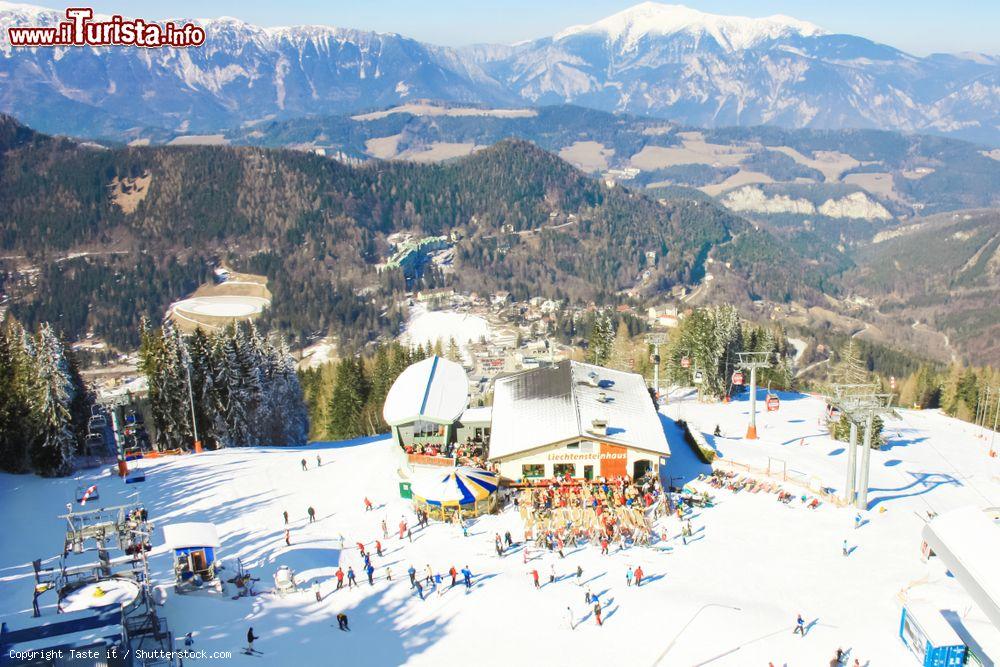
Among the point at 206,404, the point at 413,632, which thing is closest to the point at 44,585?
the point at 413,632

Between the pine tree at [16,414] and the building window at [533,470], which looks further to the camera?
the pine tree at [16,414]

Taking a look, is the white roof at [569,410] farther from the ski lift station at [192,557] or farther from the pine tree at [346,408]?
the pine tree at [346,408]

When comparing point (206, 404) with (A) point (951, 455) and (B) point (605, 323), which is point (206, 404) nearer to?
(B) point (605, 323)

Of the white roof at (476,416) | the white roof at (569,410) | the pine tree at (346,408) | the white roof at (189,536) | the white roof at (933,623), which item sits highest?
the white roof at (189,536)

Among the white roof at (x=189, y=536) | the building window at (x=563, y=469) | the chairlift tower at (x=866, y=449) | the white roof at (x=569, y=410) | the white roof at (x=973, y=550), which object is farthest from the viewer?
the white roof at (x=569, y=410)

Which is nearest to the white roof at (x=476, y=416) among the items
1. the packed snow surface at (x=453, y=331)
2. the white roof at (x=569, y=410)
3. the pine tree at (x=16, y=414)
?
the white roof at (x=569, y=410)

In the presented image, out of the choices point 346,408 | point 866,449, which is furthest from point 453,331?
point 866,449

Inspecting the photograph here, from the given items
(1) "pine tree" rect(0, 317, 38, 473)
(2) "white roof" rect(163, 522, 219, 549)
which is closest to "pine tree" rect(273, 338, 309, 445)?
(1) "pine tree" rect(0, 317, 38, 473)
